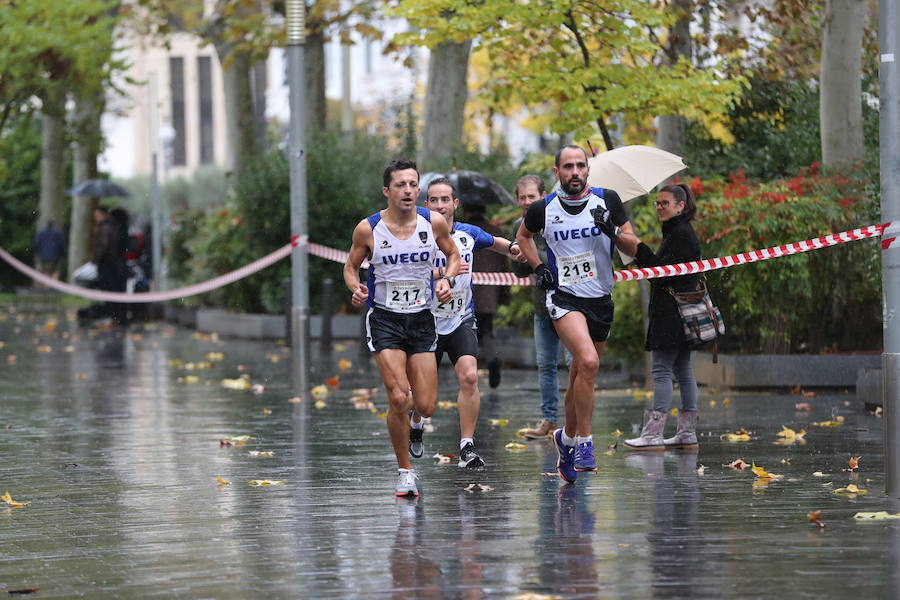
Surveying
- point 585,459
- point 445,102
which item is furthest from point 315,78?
point 585,459

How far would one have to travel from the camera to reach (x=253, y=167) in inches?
1030

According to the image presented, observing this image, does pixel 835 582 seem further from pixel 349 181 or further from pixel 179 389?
pixel 349 181

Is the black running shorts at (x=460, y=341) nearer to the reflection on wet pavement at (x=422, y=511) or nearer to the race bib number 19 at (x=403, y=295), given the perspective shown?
the reflection on wet pavement at (x=422, y=511)

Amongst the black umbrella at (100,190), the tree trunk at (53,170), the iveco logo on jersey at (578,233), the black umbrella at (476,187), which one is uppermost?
the tree trunk at (53,170)

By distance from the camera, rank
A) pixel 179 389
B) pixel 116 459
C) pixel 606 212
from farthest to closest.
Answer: pixel 179 389
pixel 116 459
pixel 606 212

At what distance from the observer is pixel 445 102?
80.6 feet

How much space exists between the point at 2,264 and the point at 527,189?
36865 millimetres

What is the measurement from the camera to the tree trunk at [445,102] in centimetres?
2434

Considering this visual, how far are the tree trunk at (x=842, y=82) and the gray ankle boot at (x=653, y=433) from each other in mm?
7167

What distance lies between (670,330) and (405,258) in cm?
244

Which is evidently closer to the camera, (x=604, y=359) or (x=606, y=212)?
(x=606, y=212)

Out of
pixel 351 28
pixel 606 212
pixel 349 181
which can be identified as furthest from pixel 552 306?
pixel 351 28

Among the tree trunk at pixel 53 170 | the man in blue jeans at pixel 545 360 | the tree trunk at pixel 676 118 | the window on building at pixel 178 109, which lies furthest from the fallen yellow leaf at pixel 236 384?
the window on building at pixel 178 109

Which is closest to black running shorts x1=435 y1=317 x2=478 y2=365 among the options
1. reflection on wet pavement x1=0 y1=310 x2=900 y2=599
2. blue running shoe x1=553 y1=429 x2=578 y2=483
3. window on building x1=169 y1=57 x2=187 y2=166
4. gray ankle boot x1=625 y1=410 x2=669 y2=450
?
reflection on wet pavement x1=0 y1=310 x2=900 y2=599
